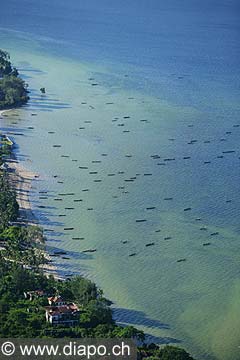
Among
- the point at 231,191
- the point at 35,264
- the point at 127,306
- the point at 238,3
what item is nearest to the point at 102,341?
the point at 127,306

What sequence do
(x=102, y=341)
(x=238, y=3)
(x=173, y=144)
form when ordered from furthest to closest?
1. (x=238, y=3)
2. (x=173, y=144)
3. (x=102, y=341)

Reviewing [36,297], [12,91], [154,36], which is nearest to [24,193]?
[36,297]

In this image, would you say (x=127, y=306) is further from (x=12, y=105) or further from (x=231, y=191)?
(x=12, y=105)


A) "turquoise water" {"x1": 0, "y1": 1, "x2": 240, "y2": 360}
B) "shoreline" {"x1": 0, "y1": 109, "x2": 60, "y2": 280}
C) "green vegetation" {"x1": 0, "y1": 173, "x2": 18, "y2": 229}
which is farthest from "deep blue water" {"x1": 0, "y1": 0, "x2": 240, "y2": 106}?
"green vegetation" {"x1": 0, "y1": 173, "x2": 18, "y2": 229}

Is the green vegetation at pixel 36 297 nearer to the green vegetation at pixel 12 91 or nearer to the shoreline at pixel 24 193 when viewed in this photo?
the shoreline at pixel 24 193

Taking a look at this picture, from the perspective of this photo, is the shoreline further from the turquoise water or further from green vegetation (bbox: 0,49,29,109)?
green vegetation (bbox: 0,49,29,109)

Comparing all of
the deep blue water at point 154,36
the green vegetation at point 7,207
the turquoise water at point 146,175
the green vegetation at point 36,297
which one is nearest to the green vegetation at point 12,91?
the turquoise water at point 146,175
